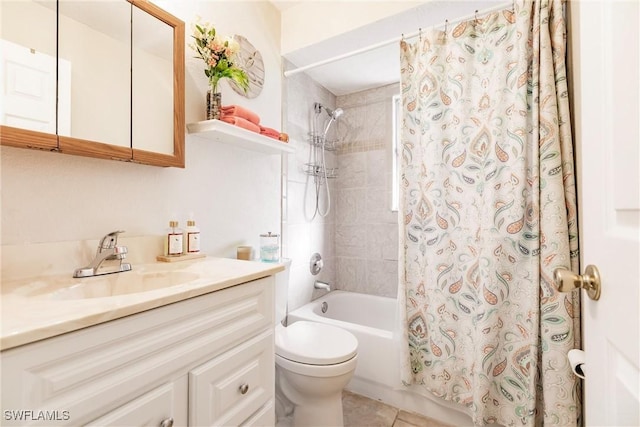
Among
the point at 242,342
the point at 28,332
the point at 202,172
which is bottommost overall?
the point at 242,342

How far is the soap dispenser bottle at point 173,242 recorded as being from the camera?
122 centimetres

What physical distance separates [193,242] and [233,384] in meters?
0.65

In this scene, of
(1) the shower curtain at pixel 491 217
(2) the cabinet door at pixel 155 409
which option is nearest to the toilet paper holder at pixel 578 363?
(1) the shower curtain at pixel 491 217

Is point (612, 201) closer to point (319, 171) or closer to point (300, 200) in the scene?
point (300, 200)

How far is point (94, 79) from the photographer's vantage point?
1.03 meters

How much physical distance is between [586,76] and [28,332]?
1178 mm

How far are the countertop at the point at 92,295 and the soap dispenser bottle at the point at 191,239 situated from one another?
3.7 inches

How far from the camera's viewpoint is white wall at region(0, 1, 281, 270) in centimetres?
91

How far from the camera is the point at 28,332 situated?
19.7 inches

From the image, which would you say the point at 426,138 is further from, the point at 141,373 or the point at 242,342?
the point at 141,373

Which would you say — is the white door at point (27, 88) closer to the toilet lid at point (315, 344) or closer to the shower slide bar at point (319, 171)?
the toilet lid at point (315, 344)

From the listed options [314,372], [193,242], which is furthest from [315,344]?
[193,242]

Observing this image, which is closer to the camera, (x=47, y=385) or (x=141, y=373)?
(x=47, y=385)

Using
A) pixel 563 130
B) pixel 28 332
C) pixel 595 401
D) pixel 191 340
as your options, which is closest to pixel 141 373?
pixel 191 340
